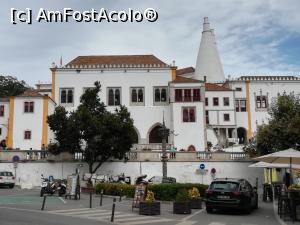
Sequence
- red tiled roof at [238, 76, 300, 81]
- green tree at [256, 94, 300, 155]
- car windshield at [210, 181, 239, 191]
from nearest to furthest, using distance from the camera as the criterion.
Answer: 1. car windshield at [210, 181, 239, 191]
2. green tree at [256, 94, 300, 155]
3. red tiled roof at [238, 76, 300, 81]

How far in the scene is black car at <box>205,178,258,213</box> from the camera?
18875 millimetres

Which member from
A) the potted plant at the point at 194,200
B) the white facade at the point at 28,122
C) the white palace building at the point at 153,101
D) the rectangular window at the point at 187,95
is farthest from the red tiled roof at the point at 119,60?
the potted plant at the point at 194,200

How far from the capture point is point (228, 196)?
18.9 meters

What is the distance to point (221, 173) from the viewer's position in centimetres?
3747

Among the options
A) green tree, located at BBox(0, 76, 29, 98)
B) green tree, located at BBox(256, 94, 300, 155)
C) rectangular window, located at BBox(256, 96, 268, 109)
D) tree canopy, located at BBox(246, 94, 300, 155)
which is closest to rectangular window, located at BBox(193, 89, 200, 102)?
rectangular window, located at BBox(256, 96, 268, 109)

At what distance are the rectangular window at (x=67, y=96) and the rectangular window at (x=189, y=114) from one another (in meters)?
14.5

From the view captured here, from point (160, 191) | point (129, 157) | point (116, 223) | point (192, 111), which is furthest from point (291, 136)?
point (192, 111)

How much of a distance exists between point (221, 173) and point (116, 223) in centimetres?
2316

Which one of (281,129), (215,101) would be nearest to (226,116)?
(215,101)

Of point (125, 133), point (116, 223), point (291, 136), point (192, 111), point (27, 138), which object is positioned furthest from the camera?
point (192, 111)

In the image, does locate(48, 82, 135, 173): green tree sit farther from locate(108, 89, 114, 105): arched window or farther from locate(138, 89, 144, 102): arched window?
locate(138, 89, 144, 102): arched window

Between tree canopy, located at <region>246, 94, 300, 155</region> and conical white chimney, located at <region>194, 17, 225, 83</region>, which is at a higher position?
conical white chimney, located at <region>194, 17, 225, 83</region>

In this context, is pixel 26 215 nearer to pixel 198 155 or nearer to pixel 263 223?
pixel 263 223

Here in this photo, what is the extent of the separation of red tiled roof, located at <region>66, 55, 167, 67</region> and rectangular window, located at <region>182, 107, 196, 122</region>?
6836mm
